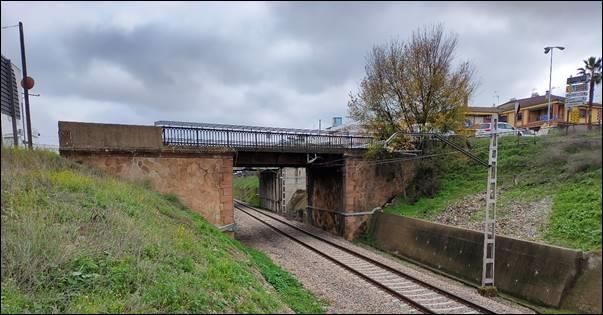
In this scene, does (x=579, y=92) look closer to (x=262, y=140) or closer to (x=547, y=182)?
(x=547, y=182)

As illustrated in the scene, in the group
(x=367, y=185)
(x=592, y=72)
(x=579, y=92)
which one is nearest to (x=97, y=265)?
(x=592, y=72)

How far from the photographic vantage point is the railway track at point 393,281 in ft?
20.1

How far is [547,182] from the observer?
13172 mm

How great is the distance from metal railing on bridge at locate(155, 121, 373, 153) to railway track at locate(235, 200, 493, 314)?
19.5 feet

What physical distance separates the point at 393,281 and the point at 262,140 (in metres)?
11.5

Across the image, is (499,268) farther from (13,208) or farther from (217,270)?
(13,208)

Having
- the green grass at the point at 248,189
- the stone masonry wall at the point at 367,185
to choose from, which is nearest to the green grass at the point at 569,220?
the stone masonry wall at the point at 367,185

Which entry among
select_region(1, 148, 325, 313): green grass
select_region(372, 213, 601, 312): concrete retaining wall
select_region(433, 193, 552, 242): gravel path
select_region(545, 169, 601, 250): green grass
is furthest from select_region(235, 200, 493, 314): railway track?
select_region(433, 193, 552, 242): gravel path

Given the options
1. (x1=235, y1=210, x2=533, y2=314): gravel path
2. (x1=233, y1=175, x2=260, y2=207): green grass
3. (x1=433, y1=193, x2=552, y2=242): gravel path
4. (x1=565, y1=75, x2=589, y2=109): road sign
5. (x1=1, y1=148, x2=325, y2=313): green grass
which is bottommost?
(x1=233, y1=175, x2=260, y2=207): green grass

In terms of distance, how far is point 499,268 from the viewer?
39.8 feet

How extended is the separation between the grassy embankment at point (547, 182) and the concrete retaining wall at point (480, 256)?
31.1 inches

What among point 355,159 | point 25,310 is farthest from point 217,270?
point 355,159

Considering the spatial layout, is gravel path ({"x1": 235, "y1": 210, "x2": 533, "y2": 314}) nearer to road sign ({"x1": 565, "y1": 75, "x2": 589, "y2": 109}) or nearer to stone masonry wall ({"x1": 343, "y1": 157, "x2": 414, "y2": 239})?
stone masonry wall ({"x1": 343, "y1": 157, "x2": 414, "y2": 239})

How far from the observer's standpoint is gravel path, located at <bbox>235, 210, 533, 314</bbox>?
6.82 m
